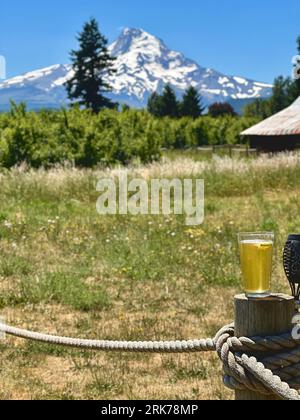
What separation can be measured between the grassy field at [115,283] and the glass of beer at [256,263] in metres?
2.14

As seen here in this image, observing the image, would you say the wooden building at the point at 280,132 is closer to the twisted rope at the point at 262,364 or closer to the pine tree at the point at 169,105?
the twisted rope at the point at 262,364

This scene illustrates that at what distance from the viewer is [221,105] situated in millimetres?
86688

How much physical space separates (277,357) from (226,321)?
3.65 metres

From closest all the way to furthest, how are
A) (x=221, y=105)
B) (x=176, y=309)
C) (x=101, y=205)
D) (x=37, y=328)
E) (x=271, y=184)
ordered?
(x=37, y=328)
(x=176, y=309)
(x=101, y=205)
(x=271, y=184)
(x=221, y=105)

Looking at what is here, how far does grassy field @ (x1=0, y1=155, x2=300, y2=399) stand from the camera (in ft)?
14.7

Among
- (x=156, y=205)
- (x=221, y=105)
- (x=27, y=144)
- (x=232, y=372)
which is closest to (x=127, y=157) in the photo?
(x=27, y=144)

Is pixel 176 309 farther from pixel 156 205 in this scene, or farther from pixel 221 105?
pixel 221 105

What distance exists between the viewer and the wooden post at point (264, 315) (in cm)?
201

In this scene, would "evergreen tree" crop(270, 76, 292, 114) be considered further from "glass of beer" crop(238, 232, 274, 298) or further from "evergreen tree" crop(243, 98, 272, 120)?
"glass of beer" crop(238, 232, 274, 298)

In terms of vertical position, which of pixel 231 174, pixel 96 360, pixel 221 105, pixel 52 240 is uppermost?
pixel 221 105

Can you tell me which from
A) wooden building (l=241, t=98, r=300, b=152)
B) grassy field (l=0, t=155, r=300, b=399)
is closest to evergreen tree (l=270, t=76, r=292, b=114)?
wooden building (l=241, t=98, r=300, b=152)

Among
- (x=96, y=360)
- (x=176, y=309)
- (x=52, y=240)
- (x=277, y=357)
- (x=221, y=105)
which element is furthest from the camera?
(x=221, y=105)

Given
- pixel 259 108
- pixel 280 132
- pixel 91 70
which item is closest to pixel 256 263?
pixel 280 132

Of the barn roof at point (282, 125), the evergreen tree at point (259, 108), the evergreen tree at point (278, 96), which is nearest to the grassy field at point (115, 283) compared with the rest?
the barn roof at point (282, 125)
